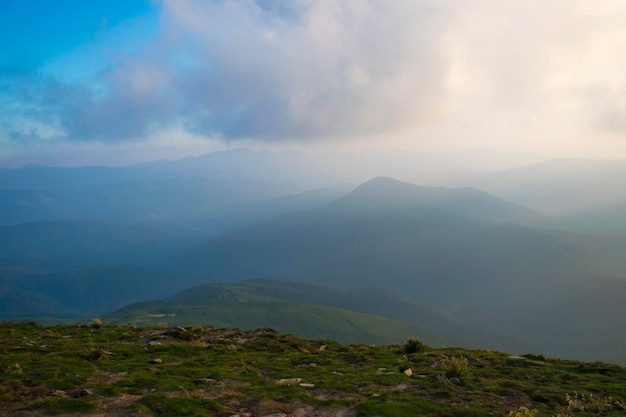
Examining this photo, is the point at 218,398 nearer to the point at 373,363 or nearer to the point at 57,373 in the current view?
the point at 57,373

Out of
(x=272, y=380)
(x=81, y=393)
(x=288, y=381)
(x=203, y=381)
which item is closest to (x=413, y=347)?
(x=272, y=380)

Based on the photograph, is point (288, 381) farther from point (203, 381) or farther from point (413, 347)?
point (413, 347)

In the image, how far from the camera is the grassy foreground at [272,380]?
48.0 ft

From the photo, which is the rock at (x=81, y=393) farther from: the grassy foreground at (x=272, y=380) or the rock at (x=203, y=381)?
the rock at (x=203, y=381)

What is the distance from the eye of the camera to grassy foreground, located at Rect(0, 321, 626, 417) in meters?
14.6

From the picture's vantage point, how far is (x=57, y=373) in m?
17.2

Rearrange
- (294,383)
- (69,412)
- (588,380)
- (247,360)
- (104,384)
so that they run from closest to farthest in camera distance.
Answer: (69,412) < (104,384) < (294,383) < (588,380) < (247,360)

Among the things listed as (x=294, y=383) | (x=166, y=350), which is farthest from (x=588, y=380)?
(x=166, y=350)

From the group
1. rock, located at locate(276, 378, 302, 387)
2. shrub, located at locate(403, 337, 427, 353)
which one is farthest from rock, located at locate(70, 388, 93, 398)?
shrub, located at locate(403, 337, 427, 353)

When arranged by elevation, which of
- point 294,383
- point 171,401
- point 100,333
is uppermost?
point 171,401

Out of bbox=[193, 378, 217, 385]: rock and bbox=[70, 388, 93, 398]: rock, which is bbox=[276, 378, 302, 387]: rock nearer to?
bbox=[193, 378, 217, 385]: rock

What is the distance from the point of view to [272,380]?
63.4ft

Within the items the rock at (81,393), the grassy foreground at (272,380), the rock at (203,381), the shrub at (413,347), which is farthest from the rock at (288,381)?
the shrub at (413,347)

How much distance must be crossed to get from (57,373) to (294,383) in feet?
34.4
